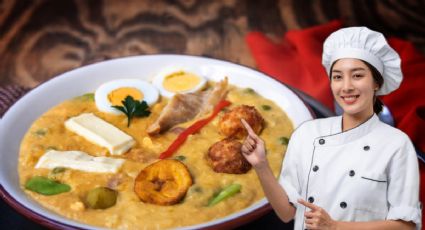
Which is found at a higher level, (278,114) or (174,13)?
(174,13)

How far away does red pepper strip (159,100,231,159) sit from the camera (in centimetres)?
367

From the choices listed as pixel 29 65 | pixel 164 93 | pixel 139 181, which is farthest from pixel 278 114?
pixel 29 65

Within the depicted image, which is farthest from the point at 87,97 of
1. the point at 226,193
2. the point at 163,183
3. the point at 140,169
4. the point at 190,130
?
the point at 226,193

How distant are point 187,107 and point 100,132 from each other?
603mm

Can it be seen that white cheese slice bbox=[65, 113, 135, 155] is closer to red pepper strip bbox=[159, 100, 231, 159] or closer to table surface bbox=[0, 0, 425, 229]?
red pepper strip bbox=[159, 100, 231, 159]

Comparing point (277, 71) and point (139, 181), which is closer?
point (139, 181)

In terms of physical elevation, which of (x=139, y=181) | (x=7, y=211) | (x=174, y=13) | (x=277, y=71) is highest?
(x=174, y=13)

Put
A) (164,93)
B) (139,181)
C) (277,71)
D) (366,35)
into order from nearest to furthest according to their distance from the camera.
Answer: (366,35)
(139,181)
(164,93)
(277,71)

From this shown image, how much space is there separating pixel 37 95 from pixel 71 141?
2.01 ft

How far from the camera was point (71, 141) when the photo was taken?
3844 millimetres

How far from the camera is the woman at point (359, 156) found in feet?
5.33

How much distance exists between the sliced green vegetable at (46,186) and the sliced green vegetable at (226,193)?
2.59 feet

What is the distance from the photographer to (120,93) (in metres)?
4.32

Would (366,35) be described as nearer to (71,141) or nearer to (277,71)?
(71,141)
